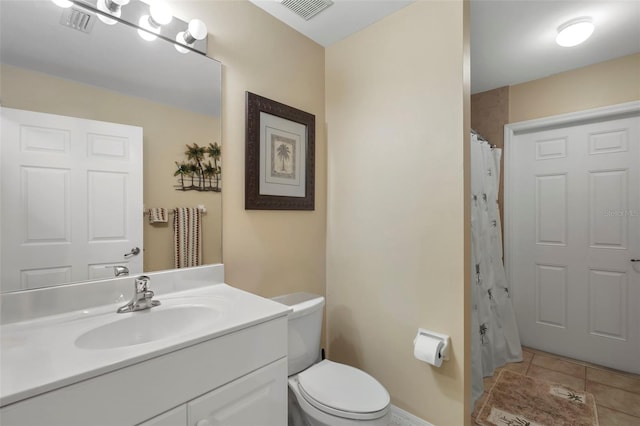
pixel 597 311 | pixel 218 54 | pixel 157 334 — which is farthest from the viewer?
pixel 597 311

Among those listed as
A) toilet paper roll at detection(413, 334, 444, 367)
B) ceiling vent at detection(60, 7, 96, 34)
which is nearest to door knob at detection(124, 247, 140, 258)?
ceiling vent at detection(60, 7, 96, 34)

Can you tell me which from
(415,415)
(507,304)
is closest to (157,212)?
(415,415)

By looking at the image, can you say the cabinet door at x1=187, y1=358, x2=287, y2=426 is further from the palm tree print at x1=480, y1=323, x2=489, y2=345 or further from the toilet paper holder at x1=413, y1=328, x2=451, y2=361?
the palm tree print at x1=480, y1=323, x2=489, y2=345

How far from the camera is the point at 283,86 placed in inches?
72.0

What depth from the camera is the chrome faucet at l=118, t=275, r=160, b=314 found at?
110 cm

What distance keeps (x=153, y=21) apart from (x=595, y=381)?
11.9ft

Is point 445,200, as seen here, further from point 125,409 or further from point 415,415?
point 125,409

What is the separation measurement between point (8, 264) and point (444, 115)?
1963mm

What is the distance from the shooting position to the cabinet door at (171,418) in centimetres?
76

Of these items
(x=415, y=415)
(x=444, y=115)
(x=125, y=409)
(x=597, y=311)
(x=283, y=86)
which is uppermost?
(x=283, y=86)

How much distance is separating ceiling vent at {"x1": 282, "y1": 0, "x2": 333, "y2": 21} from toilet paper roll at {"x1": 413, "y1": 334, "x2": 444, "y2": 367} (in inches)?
77.4

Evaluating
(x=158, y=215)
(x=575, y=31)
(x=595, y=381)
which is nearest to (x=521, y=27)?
(x=575, y=31)

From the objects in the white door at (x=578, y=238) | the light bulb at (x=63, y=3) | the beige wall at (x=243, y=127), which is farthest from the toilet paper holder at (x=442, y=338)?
the light bulb at (x=63, y=3)

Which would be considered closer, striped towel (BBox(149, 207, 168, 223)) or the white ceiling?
striped towel (BBox(149, 207, 168, 223))
